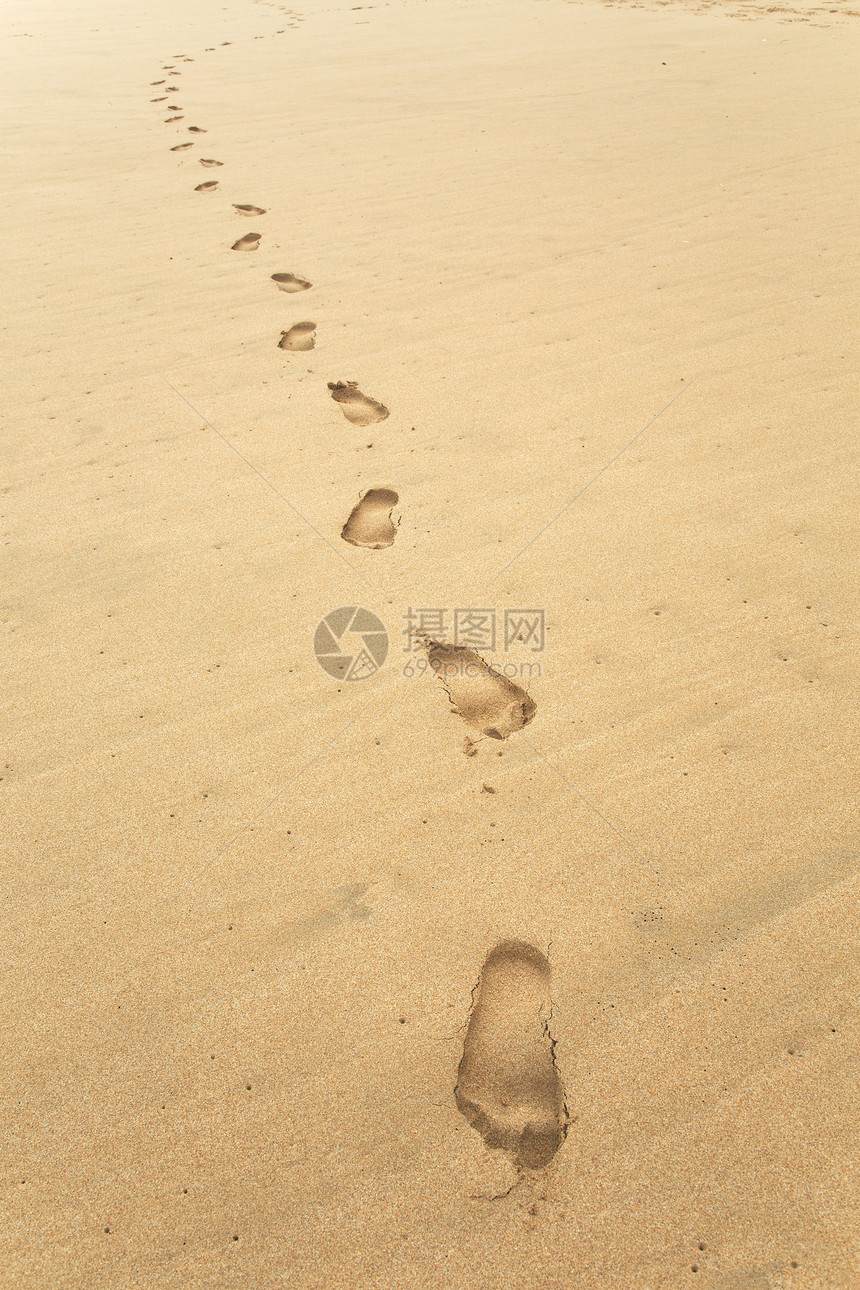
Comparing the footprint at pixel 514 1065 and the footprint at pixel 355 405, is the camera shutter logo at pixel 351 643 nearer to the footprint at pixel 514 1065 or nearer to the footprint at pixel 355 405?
the footprint at pixel 514 1065

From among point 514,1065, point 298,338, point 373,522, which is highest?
point 298,338

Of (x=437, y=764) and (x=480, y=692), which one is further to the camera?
(x=480, y=692)

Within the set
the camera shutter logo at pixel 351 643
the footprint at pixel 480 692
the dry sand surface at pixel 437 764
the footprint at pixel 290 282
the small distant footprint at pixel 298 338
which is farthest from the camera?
the footprint at pixel 290 282

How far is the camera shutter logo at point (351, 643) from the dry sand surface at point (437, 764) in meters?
0.02

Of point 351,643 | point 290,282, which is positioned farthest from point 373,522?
point 290,282

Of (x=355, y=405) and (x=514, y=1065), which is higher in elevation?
(x=355, y=405)

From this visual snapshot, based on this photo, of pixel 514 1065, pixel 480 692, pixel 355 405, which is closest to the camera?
pixel 514 1065

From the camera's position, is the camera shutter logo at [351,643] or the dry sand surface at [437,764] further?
the camera shutter logo at [351,643]

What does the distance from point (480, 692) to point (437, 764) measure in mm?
239

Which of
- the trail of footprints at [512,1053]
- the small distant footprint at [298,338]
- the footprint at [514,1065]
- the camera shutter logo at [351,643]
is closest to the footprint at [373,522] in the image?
the camera shutter logo at [351,643]

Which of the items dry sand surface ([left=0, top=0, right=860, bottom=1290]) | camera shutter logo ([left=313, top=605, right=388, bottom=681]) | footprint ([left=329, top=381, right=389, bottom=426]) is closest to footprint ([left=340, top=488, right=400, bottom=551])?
dry sand surface ([left=0, top=0, right=860, bottom=1290])

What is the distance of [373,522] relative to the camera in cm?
229

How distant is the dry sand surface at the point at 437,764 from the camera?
1156 millimetres

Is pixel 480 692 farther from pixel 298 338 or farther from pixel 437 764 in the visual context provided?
pixel 298 338
